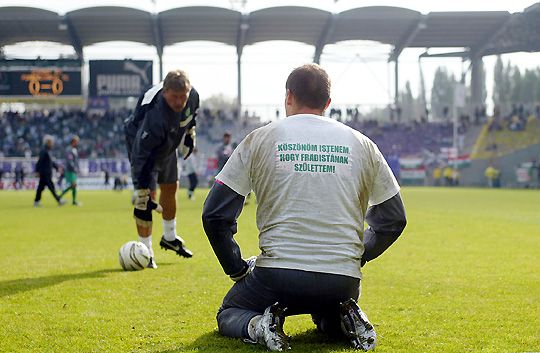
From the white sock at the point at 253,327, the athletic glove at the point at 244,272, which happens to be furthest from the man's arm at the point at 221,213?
the white sock at the point at 253,327

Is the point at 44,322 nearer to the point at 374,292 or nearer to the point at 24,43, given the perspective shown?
the point at 374,292

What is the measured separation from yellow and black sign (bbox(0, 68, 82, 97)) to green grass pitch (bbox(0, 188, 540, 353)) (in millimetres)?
36665

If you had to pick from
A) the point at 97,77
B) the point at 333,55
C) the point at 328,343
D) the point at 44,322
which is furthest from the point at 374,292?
the point at 333,55

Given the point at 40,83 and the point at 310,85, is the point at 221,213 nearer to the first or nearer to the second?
the point at 310,85

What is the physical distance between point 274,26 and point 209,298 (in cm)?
4600

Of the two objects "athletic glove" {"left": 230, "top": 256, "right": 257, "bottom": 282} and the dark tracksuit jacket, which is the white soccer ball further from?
"athletic glove" {"left": 230, "top": 256, "right": 257, "bottom": 282}

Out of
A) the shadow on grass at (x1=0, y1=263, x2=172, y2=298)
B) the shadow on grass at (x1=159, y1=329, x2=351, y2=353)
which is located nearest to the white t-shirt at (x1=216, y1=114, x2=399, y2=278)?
the shadow on grass at (x1=159, y1=329, x2=351, y2=353)

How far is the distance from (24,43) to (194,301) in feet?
166

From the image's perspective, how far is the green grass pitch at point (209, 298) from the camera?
15.2ft

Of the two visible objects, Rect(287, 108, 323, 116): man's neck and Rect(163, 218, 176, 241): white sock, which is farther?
Rect(163, 218, 176, 241): white sock

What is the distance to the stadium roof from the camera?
160 feet

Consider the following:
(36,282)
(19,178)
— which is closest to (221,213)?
(36,282)

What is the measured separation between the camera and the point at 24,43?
53406 millimetres

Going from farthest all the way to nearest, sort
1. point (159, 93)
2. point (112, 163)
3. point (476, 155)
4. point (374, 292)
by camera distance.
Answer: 1. point (476, 155)
2. point (112, 163)
3. point (159, 93)
4. point (374, 292)
